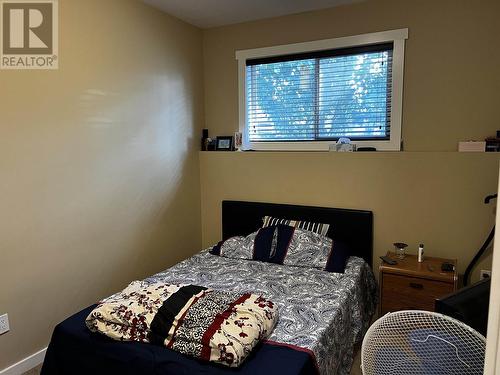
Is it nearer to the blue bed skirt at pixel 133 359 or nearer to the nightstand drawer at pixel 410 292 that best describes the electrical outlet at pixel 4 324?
the blue bed skirt at pixel 133 359

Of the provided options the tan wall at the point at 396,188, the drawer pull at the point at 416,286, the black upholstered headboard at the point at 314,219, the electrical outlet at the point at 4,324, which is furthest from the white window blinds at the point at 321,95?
the electrical outlet at the point at 4,324

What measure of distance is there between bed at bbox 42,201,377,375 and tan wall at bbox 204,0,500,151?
3.09 feet

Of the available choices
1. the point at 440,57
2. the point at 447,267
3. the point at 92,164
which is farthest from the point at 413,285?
the point at 92,164

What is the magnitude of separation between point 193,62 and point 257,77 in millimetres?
678

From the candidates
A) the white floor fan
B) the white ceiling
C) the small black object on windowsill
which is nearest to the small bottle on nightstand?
the small black object on windowsill

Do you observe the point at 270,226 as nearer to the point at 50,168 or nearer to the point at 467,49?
the point at 50,168

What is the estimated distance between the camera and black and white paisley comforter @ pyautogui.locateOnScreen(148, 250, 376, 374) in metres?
1.92

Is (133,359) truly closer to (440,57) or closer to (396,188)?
(396,188)

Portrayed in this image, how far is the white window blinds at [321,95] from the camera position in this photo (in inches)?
125

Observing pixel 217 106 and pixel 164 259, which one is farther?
pixel 217 106

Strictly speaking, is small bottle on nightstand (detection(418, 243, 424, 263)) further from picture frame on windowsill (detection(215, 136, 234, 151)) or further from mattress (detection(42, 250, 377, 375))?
picture frame on windowsill (detection(215, 136, 234, 151))

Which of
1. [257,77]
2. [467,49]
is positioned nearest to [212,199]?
[257,77]

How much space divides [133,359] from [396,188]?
2.32 meters

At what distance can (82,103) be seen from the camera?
8.59 feet
